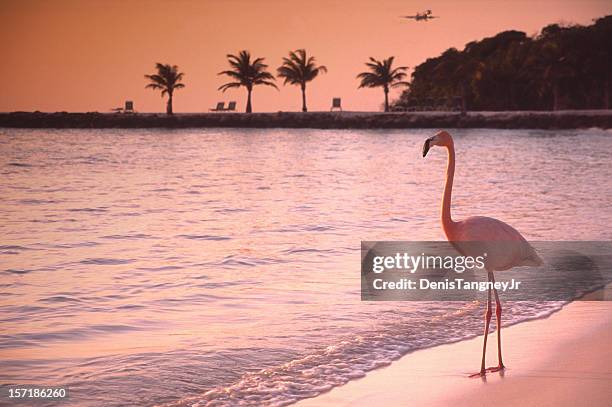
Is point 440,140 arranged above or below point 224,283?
above

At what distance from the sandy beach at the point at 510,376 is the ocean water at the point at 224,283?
0.25m

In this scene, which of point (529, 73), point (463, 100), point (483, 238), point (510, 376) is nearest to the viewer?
point (510, 376)

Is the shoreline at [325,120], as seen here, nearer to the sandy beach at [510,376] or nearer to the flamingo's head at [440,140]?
the sandy beach at [510,376]

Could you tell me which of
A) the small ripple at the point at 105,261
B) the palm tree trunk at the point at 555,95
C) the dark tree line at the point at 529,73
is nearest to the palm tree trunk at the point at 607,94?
the dark tree line at the point at 529,73

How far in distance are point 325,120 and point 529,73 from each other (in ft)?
117

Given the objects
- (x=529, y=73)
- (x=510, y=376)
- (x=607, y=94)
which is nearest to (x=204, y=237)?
(x=510, y=376)

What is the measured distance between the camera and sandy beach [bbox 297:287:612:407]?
5449 mm

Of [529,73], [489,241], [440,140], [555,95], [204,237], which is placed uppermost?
[529,73]

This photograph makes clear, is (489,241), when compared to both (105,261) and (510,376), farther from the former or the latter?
(105,261)

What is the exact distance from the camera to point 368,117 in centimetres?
10294

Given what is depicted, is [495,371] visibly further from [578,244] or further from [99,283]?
[578,244]

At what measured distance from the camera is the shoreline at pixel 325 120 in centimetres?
7970

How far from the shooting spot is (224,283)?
34.1 feet

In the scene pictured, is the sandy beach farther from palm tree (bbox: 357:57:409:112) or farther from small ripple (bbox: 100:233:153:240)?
palm tree (bbox: 357:57:409:112)
